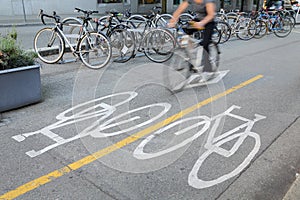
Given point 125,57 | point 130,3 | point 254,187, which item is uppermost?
point 130,3

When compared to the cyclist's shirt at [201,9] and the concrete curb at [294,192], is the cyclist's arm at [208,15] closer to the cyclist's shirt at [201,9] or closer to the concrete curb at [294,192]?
the cyclist's shirt at [201,9]

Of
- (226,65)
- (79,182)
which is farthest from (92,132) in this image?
(226,65)

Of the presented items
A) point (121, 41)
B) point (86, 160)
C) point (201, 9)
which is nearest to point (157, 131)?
point (86, 160)

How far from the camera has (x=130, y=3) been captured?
1919 cm

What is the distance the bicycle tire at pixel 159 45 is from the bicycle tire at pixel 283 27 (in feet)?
25.2

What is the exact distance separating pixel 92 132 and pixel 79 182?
1.05 meters

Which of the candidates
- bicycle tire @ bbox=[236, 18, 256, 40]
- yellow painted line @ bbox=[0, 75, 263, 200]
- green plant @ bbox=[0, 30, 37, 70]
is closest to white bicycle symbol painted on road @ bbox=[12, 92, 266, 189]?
yellow painted line @ bbox=[0, 75, 263, 200]

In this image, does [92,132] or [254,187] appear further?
[92,132]

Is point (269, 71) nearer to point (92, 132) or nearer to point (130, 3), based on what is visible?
point (92, 132)

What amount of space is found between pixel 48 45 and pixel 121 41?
5.79 feet

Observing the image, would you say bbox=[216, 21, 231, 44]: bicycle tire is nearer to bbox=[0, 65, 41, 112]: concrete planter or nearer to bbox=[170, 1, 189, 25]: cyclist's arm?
bbox=[170, 1, 189, 25]: cyclist's arm

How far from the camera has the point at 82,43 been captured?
6754mm

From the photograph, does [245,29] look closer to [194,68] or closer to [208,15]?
[194,68]

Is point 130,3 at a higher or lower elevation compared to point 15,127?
higher
